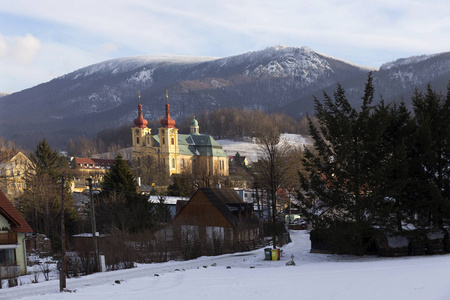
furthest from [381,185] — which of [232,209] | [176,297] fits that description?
[232,209]

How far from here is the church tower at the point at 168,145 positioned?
538 feet

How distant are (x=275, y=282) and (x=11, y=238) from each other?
21.6m

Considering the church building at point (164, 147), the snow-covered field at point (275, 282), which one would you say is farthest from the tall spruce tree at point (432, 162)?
the church building at point (164, 147)

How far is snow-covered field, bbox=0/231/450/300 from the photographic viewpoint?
67.4 ft

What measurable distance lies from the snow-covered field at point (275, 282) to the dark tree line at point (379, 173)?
2.22 m

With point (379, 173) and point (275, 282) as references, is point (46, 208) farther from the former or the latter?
point (379, 173)

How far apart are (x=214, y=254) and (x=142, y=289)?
18696mm

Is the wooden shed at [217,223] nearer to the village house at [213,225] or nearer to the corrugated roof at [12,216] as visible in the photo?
the village house at [213,225]

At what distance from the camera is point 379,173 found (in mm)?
30453

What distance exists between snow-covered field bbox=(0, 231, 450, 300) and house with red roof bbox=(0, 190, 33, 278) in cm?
1001

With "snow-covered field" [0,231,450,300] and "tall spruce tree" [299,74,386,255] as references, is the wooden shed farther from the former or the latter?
"tall spruce tree" [299,74,386,255]

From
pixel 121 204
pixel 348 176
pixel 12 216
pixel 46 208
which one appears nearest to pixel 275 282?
pixel 348 176

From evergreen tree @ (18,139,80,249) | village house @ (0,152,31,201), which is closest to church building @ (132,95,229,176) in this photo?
village house @ (0,152,31,201)

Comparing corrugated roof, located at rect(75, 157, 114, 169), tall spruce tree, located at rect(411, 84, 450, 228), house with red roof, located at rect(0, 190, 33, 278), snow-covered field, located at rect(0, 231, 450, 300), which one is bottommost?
snow-covered field, located at rect(0, 231, 450, 300)
